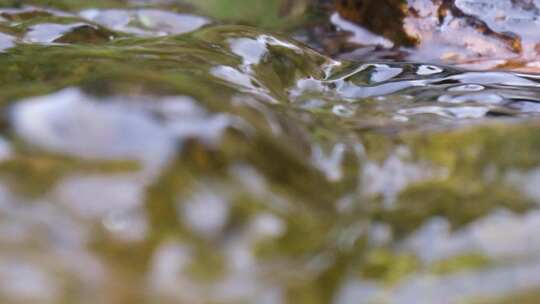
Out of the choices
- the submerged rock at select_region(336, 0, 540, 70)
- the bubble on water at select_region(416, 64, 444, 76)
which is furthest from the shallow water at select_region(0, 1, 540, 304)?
the submerged rock at select_region(336, 0, 540, 70)

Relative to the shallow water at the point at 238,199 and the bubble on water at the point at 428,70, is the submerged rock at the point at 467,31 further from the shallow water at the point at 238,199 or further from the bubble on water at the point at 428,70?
the shallow water at the point at 238,199

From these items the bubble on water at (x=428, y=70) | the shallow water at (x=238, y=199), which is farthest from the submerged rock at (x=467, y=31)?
the shallow water at (x=238, y=199)

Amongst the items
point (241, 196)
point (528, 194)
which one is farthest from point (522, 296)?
point (241, 196)

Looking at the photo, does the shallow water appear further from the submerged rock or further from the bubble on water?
the submerged rock

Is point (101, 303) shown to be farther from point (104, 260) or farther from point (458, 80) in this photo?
point (458, 80)

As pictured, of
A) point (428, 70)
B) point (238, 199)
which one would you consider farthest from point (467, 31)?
point (238, 199)

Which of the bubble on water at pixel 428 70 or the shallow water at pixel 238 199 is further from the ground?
the shallow water at pixel 238 199

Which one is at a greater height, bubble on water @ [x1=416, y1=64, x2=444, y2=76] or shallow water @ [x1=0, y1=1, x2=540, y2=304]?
shallow water @ [x1=0, y1=1, x2=540, y2=304]

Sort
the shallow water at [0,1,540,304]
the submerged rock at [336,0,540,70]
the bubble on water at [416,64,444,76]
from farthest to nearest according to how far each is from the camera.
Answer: the submerged rock at [336,0,540,70], the bubble on water at [416,64,444,76], the shallow water at [0,1,540,304]
